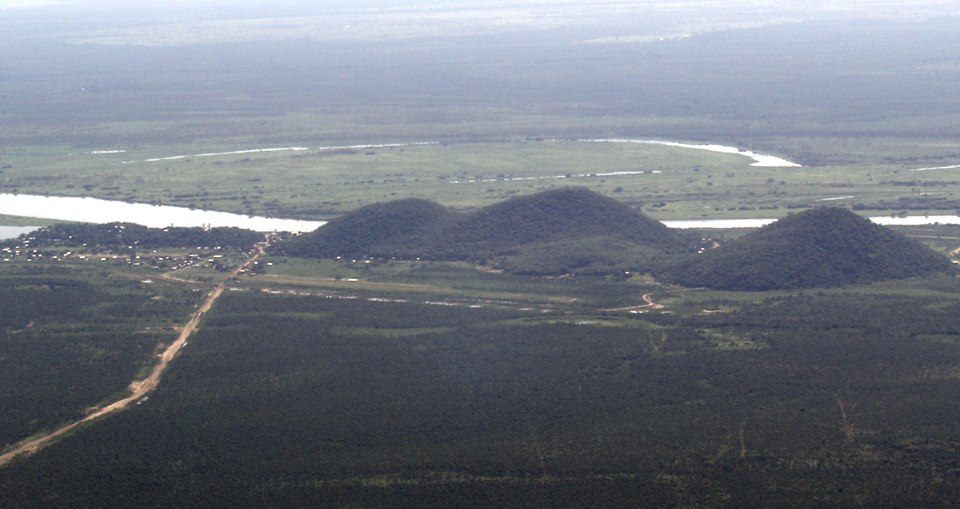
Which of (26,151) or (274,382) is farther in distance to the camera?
(26,151)

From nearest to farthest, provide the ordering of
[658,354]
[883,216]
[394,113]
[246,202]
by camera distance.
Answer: [658,354]
[883,216]
[246,202]
[394,113]

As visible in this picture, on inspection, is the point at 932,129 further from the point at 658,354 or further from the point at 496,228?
the point at 658,354

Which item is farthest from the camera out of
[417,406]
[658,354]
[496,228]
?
[496,228]

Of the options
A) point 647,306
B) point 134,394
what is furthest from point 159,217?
point 134,394

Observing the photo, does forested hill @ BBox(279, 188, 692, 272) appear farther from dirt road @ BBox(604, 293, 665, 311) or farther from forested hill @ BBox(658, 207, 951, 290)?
dirt road @ BBox(604, 293, 665, 311)

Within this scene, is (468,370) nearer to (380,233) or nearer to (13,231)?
(380,233)

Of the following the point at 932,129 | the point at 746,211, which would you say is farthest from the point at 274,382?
the point at 932,129

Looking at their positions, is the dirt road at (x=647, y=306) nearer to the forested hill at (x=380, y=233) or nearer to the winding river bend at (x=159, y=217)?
the forested hill at (x=380, y=233)
